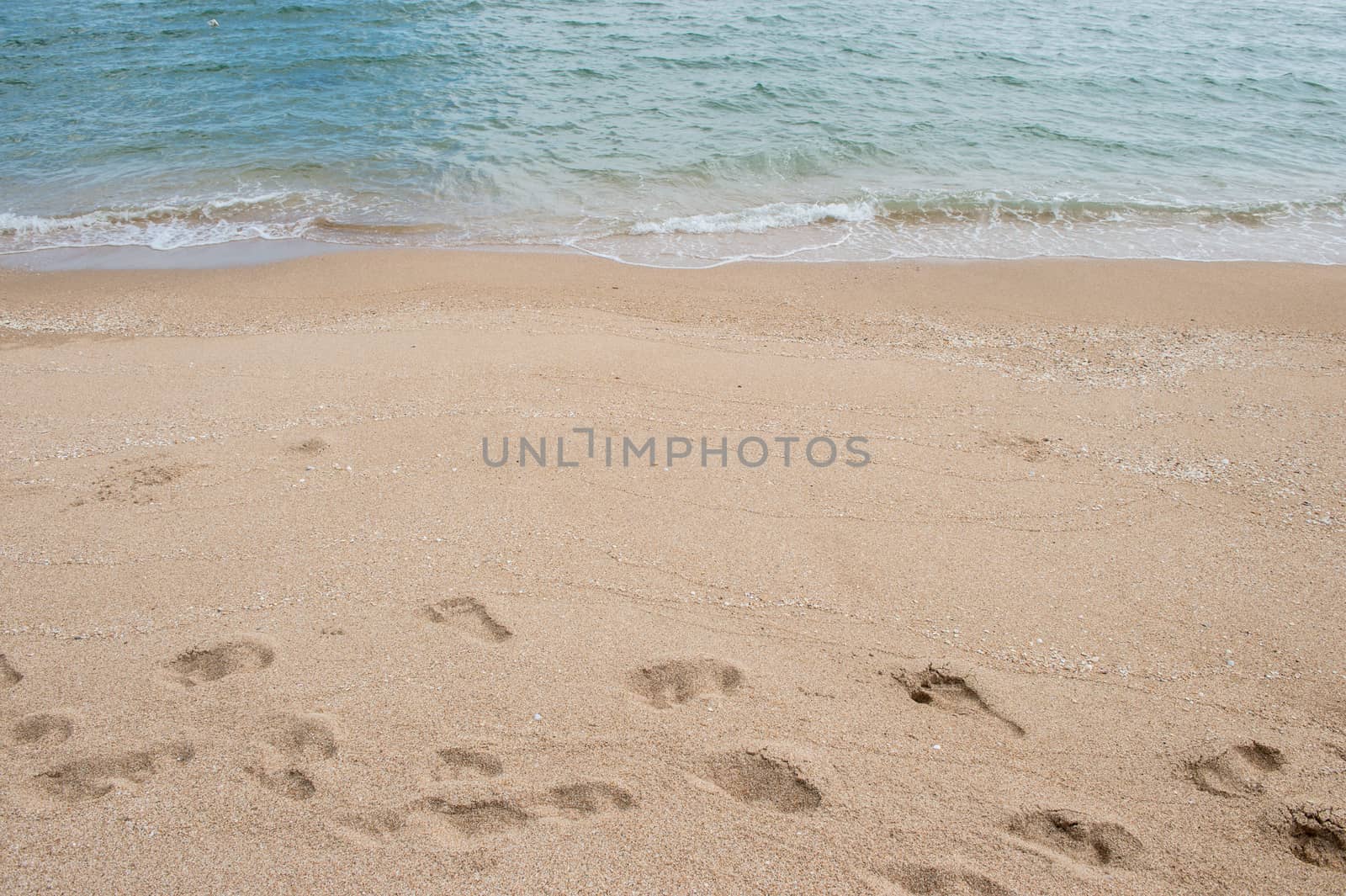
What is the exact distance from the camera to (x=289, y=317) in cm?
595

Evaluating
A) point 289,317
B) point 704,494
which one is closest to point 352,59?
point 289,317

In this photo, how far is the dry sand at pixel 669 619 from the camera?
7.30 ft

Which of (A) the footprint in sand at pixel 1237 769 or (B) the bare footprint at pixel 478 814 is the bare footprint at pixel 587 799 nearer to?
(B) the bare footprint at pixel 478 814

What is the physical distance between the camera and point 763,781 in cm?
239


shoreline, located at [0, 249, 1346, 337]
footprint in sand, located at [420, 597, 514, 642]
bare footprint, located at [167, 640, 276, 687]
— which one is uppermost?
shoreline, located at [0, 249, 1346, 337]

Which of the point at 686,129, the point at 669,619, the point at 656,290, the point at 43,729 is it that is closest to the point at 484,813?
the point at 669,619

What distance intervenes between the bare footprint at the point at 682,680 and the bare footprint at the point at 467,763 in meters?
0.52

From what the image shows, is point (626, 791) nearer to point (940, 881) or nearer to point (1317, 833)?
point (940, 881)

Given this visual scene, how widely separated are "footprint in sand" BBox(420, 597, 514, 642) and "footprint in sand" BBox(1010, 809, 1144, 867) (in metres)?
1.76

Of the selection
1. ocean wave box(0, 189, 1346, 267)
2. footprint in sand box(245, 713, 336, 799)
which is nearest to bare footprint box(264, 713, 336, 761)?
footprint in sand box(245, 713, 336, 799)

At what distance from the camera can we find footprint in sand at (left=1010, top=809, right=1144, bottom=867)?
2.22 meters

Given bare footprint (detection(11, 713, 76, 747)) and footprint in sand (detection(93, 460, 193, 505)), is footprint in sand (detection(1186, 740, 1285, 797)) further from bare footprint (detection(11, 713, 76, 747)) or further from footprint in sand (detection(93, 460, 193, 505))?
footprint in sand (detection(93, 460, 193, 505))

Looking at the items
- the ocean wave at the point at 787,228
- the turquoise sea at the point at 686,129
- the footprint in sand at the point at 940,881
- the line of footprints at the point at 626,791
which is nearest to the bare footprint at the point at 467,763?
the line of footprints at the point at 626,791

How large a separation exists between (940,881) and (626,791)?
0.88 metres
